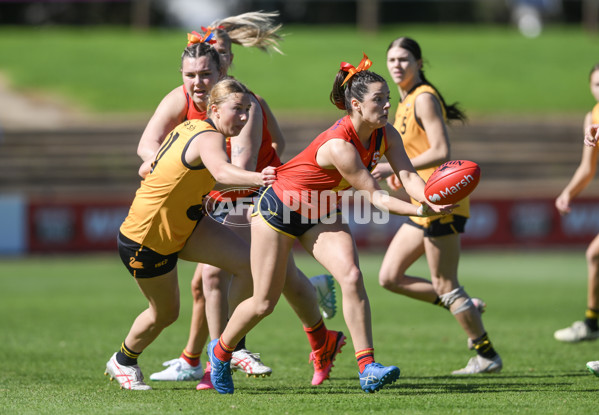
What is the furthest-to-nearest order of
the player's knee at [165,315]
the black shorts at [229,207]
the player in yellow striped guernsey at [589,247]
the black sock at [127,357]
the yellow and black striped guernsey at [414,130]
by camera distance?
the player in yellow striped guernsey at [589,247], the yellow and black striped guernsey at [414,130], the black shorts at [229,207], the black sock at [127,357], the player's knee at [165,315]

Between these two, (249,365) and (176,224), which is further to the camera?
(249,365)

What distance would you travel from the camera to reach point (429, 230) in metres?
6.47

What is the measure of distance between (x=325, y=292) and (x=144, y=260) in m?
1.61

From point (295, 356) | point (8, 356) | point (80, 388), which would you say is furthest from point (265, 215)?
point (8, 356)

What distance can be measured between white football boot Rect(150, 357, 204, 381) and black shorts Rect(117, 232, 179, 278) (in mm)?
1003

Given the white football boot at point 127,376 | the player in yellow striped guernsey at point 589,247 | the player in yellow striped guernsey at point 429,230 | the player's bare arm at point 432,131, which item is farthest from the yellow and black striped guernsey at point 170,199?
the player in yellow striped guernsey at point 589,247

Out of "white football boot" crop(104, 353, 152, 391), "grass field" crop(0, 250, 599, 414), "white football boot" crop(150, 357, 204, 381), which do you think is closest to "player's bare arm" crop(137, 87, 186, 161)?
"white football boot" crop(104, 353, 152, 391)

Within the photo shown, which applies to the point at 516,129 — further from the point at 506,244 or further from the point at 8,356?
the point at 8,356

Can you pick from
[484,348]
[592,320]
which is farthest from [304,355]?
[592,320]

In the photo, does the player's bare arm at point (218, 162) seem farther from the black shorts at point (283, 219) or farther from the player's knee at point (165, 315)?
the player's knee at point (165, 315)

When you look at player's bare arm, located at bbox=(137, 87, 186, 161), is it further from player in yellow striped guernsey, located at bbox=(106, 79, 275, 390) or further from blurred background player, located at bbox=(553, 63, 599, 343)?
blurred background player, located at bbox=(553, 63, 599, 343)

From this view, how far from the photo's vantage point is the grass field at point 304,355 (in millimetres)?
5008

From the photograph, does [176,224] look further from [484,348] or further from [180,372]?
[484,348]

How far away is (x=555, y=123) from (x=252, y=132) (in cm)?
2048
